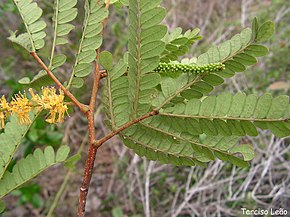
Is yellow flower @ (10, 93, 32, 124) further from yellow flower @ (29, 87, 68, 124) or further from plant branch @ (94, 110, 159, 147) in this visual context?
plant branch @ (94, 110, 159, 147)

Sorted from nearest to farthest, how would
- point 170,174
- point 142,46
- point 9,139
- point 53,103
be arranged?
point 142,46, point 53,103, point 9,139, point 170,174

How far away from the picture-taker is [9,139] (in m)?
0.78

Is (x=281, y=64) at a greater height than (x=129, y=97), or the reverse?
(x=129, y=97)

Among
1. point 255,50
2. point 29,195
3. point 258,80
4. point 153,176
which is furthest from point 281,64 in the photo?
point 255,50

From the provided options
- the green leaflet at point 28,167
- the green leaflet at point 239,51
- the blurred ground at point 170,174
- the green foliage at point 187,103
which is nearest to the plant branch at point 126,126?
the green foliage at point 187,103

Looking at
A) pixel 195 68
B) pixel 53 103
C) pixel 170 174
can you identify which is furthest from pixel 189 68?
pixel 170 174

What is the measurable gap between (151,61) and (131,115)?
0.10m

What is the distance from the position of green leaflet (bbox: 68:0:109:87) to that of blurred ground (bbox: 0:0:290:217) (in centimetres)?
103

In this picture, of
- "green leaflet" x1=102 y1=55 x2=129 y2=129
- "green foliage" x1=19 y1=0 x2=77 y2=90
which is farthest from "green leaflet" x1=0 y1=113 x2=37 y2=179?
"green leaflet" x1=102 y1=55 x2=129 y2=129

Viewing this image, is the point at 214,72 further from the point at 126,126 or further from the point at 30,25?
the point at 30,25

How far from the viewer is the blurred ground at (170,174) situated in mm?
1828

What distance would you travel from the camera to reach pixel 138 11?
1.62 feet

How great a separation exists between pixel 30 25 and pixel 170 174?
1586 mm

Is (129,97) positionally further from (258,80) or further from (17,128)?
(258,80)
